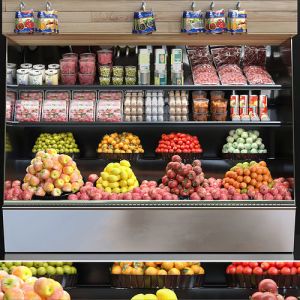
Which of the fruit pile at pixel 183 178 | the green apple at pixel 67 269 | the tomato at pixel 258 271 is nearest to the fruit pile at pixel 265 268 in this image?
the tomato at pixel 258 271

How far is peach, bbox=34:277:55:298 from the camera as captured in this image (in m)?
2.33

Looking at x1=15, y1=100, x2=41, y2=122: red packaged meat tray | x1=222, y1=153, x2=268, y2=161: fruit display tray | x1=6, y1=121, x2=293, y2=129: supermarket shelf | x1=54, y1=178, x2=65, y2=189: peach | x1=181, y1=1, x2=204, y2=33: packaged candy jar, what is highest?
x1=181, y1=1, x2=204, y2=33: packaged candy jar

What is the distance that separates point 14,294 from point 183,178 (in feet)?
13.1

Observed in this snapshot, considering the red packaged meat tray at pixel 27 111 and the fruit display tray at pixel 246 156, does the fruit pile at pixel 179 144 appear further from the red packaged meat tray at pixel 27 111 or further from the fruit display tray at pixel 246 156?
the red packaged meat tray at pixel 27 111

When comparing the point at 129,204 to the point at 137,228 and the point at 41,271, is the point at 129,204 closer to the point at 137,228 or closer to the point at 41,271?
the point at 137,228

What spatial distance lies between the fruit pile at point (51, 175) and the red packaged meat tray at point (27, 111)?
1.39ft

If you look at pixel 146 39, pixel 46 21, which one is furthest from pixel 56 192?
pixel 146 39

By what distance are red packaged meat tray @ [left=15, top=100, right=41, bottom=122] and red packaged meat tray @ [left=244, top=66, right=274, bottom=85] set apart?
198 centimetres

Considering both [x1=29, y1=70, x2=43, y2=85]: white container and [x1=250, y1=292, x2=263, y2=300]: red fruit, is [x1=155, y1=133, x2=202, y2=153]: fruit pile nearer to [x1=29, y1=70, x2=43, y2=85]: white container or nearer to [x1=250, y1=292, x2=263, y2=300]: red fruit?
[x1=29, y1=70, x2=43, y2=85]: white container

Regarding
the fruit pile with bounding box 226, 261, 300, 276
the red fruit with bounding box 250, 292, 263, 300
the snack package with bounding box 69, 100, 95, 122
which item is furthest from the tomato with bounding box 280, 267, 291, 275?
the snack package with bounding box 69, 100, 95, 122

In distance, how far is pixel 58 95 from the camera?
6617 millimetres

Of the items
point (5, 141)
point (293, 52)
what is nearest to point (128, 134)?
point (5, 141)

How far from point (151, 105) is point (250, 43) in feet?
3.58

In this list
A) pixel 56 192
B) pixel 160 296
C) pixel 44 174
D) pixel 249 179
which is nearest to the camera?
pixel 160 296
